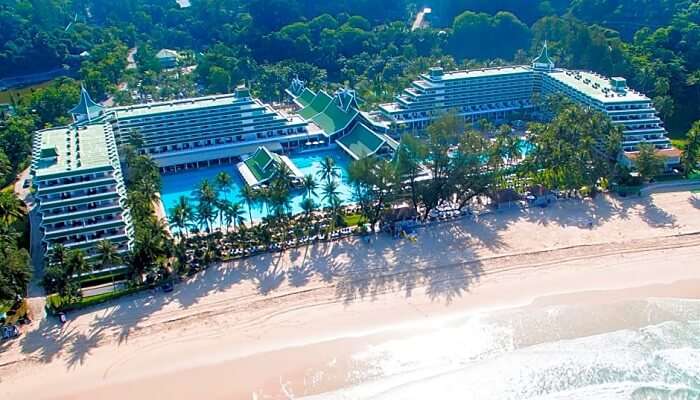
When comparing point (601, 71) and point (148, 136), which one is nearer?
point (148, 136)

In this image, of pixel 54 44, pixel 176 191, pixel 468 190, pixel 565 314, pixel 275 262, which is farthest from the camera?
pixel 54 44

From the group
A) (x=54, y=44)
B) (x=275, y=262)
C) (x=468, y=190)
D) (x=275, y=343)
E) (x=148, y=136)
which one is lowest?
(x=275, y=343)

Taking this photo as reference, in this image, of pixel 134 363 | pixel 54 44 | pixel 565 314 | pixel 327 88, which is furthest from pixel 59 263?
pixel 54 44

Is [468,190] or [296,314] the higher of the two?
[468,190]

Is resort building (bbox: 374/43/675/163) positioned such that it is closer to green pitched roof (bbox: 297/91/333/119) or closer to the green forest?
the green forest

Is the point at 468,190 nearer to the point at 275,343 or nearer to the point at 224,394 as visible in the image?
the point at 275,343

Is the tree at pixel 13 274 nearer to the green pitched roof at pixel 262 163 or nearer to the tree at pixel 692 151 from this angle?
the green pitched roof at pixel 262 163
